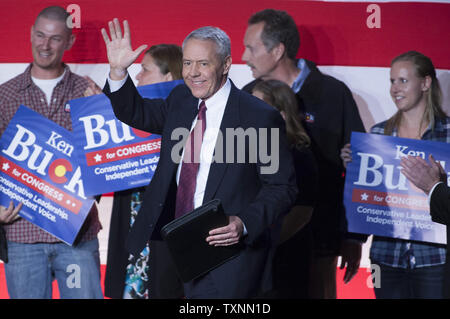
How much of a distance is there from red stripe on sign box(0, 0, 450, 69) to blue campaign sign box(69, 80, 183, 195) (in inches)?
20.9

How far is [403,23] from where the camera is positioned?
12.5 feet

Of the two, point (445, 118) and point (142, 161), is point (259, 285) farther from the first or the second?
point (445, 118)

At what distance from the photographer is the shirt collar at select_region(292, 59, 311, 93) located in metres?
3.64

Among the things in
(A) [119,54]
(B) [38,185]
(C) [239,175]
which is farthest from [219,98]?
(B) [38,185]

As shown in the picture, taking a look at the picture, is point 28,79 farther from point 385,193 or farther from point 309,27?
point 385,193

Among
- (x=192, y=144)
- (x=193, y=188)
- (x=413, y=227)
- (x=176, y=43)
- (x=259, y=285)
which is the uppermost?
(x=176, y=43)

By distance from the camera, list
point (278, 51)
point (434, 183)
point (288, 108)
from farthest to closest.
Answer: point (278, 51) < point (288, 108) < point (434, 183)

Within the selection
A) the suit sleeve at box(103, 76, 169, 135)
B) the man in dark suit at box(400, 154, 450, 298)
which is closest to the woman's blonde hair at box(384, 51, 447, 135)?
the man in dark suit at box(400, 154, 450, 298)

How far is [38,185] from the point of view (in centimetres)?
343

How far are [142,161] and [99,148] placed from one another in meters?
0.25

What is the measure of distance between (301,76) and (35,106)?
1567 mm

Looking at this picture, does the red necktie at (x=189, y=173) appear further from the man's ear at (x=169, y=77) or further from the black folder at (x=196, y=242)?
the man's ear at (x=169, y=77)

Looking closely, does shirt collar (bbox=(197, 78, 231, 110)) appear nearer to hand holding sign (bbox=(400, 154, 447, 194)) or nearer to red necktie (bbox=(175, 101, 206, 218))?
red necktie (bbox=(175, 101, 206, 218))
